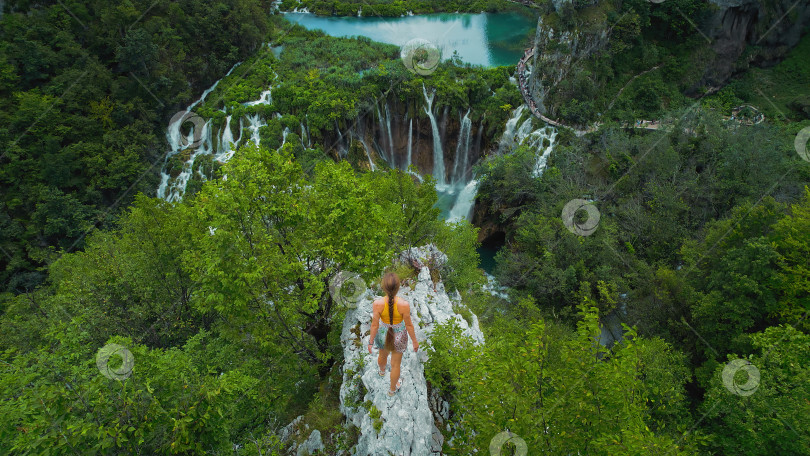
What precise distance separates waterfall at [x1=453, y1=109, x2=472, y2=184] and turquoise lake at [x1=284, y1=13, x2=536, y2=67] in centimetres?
1208

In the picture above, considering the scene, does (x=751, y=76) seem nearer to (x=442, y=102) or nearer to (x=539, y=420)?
(x=442, y=102)

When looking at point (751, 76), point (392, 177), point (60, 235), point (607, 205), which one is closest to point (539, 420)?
point (392, 177)

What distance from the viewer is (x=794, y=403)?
10836 millimetres

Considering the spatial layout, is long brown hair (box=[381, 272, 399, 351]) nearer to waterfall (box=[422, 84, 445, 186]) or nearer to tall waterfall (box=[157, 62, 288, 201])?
waterfall (box=[422, 84, 445, 186])

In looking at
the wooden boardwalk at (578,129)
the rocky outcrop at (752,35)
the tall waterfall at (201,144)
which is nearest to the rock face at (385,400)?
the wooden boardwalk at (578,129)

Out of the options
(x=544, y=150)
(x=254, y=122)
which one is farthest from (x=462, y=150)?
(x=254, y=122)

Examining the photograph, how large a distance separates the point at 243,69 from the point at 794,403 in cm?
4944

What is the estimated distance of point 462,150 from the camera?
35750mm

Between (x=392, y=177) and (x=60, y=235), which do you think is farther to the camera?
(x=60, y=235)

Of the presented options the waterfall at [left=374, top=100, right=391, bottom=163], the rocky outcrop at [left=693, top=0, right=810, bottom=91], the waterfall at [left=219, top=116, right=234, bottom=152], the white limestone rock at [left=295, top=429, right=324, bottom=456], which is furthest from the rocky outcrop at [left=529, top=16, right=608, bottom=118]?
Answer: the white limestone rock at [left=295, top=429, right=324, bottom=456]

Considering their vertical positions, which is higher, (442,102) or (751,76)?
(442,102)

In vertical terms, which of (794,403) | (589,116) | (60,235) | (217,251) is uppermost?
(217,251)

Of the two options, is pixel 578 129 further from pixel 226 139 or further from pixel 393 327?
pixel 393 327

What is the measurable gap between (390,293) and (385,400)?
2.33 metres
